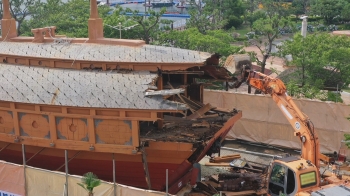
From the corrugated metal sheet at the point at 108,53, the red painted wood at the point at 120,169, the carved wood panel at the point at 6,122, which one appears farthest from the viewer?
the corrugated metal sheet at the point at 108,53

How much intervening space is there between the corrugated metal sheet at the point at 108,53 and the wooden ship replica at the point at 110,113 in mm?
36

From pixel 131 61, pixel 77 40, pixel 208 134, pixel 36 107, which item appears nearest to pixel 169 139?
pixel 208 134

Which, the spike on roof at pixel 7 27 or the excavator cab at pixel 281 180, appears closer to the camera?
the excavator cab at pixel 281 180

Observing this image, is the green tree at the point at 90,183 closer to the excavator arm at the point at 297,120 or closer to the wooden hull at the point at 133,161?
the wooden hull at the point at 133,161

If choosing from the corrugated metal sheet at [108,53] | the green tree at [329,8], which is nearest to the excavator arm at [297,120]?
the corrugated metal sheet at [108,53]

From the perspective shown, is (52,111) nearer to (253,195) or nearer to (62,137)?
(62,137)

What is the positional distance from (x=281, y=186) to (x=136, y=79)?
18.8 ft

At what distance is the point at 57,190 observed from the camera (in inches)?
559

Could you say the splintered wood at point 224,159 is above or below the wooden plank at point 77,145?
below

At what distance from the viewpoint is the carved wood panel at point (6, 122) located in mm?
15805

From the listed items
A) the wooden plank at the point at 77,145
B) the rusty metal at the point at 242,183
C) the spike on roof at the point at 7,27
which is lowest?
the rusty metal at the point at 242,183

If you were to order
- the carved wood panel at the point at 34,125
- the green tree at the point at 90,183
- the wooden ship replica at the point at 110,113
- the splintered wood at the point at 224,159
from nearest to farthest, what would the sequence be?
the green tree at the point at 90,183 → the wooden ship replica at the point at 110,113 → the carved wood panel at the point at 34,125 → the splintered wood at the point at 224,159

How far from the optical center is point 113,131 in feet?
48.1

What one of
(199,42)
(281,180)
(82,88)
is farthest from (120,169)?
(199,42)
